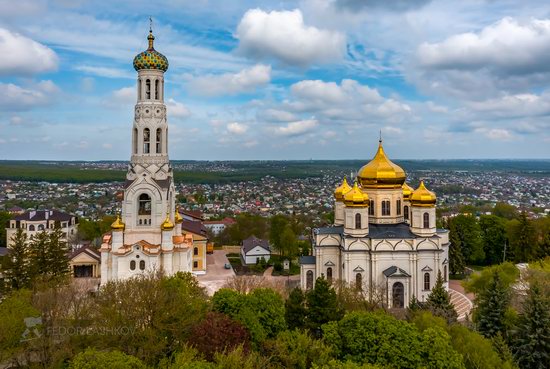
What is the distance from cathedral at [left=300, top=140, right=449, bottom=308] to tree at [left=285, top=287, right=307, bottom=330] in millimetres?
8868

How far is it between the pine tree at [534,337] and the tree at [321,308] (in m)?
6.95

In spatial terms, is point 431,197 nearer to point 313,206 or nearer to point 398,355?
point 398,355

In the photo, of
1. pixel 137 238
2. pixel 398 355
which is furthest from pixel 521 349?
pixel 137 238

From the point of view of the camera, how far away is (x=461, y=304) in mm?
27156

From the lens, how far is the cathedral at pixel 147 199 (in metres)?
27.2

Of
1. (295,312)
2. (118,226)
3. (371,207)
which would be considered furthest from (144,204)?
(371,207)

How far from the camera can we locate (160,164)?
28016 mm

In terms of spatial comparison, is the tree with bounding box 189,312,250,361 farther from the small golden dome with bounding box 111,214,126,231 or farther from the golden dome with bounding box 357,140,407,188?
the golden dome with bounding box 357,140,407,188

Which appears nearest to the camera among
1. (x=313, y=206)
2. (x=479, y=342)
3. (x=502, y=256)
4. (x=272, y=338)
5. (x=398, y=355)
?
(x=398, y=355)

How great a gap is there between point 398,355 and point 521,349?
663cm

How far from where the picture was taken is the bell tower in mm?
27500

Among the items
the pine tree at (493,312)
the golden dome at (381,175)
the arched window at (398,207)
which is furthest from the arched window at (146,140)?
the pine tree at (493,312)

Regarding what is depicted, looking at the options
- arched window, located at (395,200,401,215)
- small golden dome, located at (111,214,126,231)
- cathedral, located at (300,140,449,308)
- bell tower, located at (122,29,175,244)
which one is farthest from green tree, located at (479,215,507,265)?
small golden dome, located at (111,214,126,231)

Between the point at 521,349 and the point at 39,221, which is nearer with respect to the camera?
the point at 521,349
